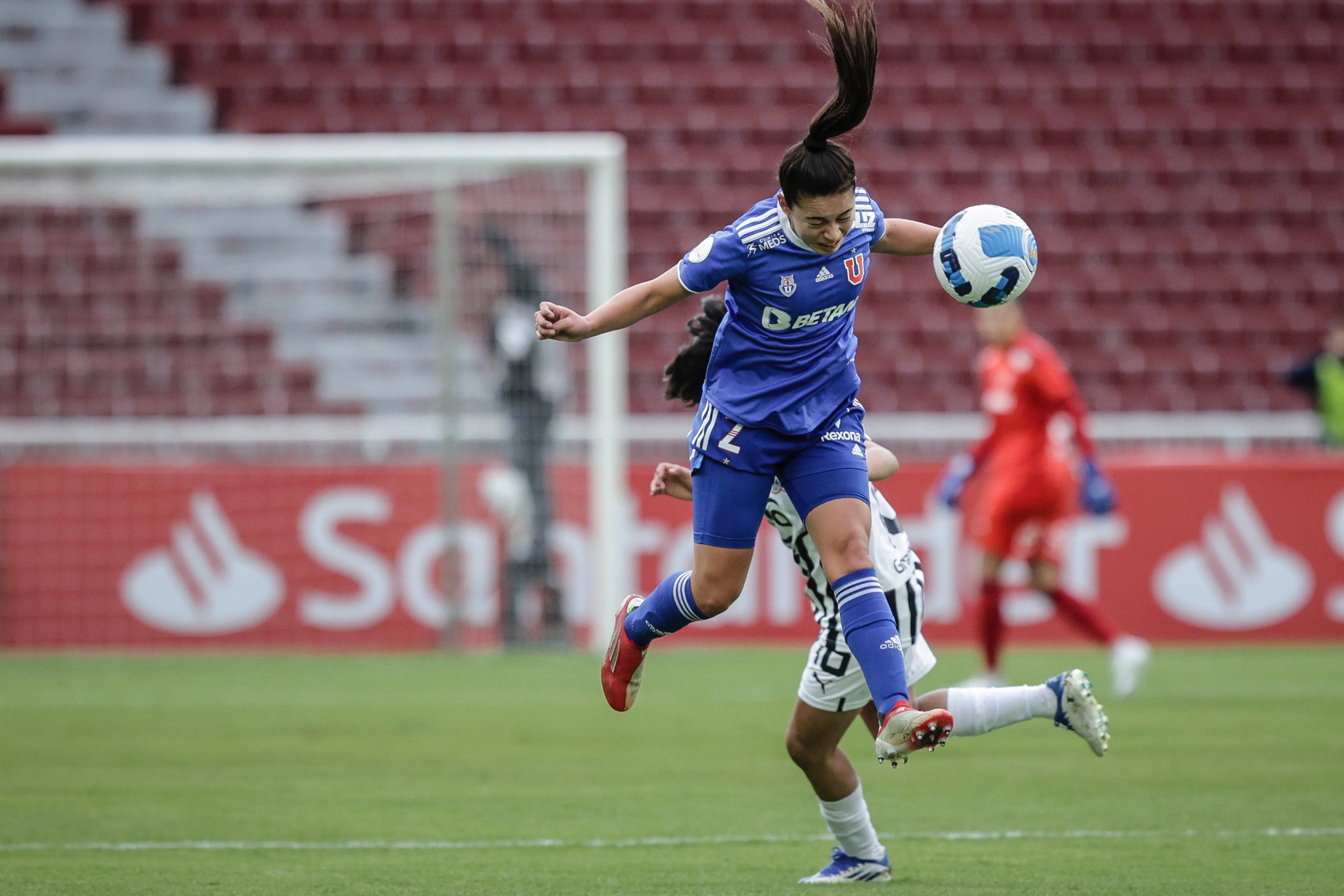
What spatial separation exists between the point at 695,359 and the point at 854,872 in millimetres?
1541

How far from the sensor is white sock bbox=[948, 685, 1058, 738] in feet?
13.9

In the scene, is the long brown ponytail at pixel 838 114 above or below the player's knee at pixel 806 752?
above

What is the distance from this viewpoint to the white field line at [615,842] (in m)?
5.10

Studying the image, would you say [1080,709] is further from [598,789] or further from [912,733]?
[598,789]

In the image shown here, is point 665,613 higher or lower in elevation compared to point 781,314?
lower

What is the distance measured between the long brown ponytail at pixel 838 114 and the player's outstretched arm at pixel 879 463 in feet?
2.66


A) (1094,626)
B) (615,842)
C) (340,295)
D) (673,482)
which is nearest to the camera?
(673,482)

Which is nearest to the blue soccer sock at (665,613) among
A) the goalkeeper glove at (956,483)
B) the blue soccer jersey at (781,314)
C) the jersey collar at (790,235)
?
the blue soccer jersey at (781,314)

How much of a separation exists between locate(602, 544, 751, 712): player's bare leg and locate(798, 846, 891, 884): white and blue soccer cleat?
722 millimetres

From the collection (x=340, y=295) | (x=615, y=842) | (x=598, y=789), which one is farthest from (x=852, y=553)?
(x=340, y=295)

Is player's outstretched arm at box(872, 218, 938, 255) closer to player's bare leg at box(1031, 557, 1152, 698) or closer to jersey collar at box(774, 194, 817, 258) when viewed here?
jersey collar at box(774, 194, 817, 258)

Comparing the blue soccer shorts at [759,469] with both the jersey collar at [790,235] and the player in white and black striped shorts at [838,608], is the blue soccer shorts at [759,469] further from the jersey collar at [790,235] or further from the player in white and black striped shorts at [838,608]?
the jersey collar at [790,235]

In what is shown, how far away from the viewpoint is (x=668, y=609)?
4695mm

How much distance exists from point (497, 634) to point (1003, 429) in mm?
4038
